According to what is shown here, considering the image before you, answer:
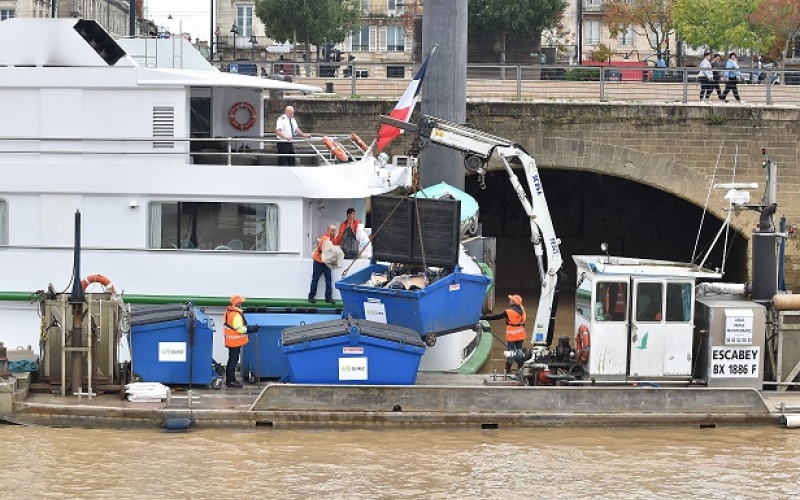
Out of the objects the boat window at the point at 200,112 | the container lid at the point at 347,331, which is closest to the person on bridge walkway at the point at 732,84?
the boat window at the point at 200,112

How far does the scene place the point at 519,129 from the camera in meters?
33.5

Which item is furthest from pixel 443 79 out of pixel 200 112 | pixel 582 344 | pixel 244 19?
pixel 244 19

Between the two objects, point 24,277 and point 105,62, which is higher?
point 105,62

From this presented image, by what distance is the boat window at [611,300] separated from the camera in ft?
67.0

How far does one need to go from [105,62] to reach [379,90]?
1280 cm

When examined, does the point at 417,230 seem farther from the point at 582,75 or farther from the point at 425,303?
the point at 582,75

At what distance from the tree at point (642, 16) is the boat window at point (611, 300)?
146ft

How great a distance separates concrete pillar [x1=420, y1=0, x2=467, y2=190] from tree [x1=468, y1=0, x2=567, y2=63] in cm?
2551

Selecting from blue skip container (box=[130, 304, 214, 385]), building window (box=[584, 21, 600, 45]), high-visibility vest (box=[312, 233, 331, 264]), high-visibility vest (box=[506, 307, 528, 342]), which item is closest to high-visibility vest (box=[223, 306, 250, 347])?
blue skip container (box=[130, 304, 214, 385])

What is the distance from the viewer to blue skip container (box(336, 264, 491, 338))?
829 inches

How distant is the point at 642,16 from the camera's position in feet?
218

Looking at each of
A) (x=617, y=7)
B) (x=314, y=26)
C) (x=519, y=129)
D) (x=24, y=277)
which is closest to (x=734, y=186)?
(x=24, y=277)

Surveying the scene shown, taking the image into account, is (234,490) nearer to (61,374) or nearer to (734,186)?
(61,374)

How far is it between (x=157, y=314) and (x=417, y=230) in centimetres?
392
